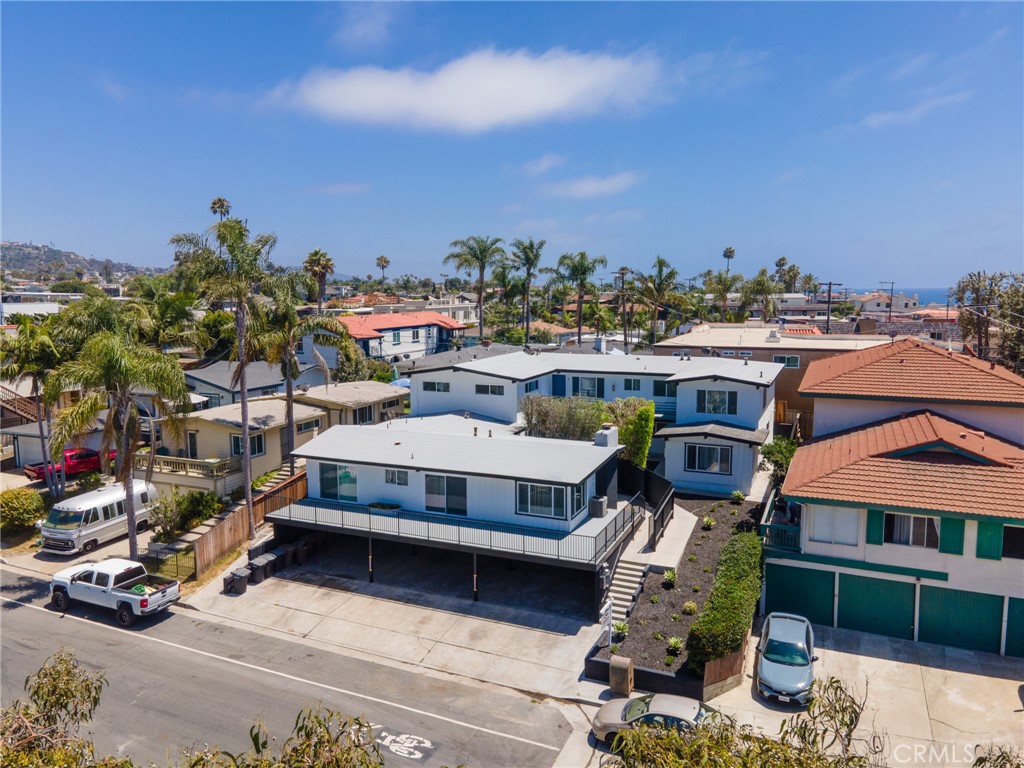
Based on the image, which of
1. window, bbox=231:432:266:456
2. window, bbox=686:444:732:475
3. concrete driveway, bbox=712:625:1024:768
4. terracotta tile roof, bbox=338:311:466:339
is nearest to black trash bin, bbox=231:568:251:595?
window, bbox=231:432:266:456

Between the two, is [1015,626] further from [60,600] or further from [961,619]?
[60,600]

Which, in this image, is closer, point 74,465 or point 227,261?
point 227,261

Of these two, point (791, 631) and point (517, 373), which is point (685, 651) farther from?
point (517, 373)

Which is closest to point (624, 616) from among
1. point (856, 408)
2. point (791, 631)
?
point (791, 631)

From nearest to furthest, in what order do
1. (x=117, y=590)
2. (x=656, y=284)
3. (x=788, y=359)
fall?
(x=117, y=590) < (x=788, y=359) < (x=656, y=284)

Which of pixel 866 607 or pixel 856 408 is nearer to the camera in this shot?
pixel 866 607

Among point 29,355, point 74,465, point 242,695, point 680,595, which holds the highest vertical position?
point 29,355

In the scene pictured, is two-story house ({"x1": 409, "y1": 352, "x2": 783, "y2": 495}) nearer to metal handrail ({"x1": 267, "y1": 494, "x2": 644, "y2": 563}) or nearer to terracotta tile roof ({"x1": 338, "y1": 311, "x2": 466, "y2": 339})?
metal handrail ({"x1": 267, "y1": 494, "x2": 644, "y2": 563})

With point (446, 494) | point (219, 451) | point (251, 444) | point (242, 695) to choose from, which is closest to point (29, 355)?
point (219, 451)
